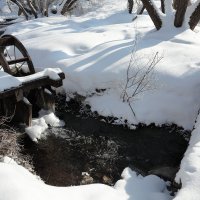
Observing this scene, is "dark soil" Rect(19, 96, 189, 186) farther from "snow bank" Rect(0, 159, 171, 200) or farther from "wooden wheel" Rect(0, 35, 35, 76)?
"wooden wheel" Rect(0, 35, 35, 76)

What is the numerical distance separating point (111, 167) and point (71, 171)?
742mm

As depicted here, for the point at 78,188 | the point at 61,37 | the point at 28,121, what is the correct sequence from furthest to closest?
the point at 61,37
the point at 28,121
the point at 78,188

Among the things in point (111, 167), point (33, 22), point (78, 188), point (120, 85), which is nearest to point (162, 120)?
point (120, 85)

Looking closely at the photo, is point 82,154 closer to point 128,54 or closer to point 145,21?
point 128,54

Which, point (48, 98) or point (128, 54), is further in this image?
point (128, 54)

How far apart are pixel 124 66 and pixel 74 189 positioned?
4556mm

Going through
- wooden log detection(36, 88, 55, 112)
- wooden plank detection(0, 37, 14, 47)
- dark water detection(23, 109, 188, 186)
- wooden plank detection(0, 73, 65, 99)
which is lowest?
dark water detection(23, 109, 188, 186)

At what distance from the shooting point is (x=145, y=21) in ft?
47.8

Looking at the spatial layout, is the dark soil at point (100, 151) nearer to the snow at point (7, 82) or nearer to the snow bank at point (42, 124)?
the snow bank at point (42, 124)

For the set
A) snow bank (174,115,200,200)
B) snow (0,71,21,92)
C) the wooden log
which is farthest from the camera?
the wooden log

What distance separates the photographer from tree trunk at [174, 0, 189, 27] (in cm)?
1052

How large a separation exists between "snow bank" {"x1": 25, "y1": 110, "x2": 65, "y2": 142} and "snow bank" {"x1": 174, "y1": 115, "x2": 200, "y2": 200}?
343 cm

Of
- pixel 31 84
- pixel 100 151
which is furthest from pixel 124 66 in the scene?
pixel 100 151

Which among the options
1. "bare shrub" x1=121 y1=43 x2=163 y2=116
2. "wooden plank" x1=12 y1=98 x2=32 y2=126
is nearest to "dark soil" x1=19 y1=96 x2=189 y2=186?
"wooden plank" x1=12 y1=98 x2=32 y2=126
